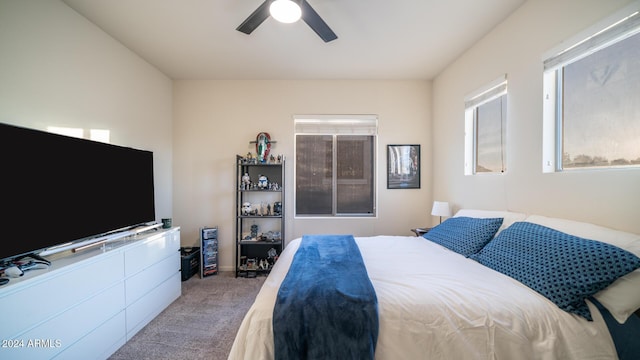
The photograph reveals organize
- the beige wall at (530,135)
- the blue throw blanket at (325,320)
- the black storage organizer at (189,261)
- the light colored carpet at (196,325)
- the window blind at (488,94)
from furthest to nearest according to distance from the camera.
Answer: the black storage organizer at (189,261) → the window blind at (488,94) → the light colored carpet at (196,325) → the beige wall at (530,135) → the blue throw blanket at (325,320)

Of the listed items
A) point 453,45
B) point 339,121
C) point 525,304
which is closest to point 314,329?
point 525,304

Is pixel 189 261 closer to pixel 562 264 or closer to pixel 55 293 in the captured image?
pixel 55 293

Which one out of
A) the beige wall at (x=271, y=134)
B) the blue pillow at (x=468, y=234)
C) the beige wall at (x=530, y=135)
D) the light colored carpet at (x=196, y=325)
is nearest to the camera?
the beige wall at (x=530, y=135)

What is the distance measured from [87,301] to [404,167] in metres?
3.56

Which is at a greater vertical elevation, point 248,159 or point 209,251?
point 248,159

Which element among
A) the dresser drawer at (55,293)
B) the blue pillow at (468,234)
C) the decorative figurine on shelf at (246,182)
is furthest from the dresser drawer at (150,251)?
the blue pillow at (468,234)

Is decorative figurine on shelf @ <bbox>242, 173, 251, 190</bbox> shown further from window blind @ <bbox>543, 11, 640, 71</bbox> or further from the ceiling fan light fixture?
window blind @ <bbox>543, 11, 640, 71</bbox>

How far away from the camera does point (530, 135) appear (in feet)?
5.99

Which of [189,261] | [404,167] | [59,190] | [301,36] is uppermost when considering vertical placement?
[301,36]

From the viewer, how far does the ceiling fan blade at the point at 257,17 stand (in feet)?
5.04

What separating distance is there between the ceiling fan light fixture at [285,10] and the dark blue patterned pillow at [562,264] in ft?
7.38

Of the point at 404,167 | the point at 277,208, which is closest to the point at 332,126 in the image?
the point at 404,167

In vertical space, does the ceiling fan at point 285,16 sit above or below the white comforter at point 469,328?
above

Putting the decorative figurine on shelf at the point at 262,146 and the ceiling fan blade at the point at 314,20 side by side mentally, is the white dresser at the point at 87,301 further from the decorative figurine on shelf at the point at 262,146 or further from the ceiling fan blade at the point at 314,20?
the ceiling fan blade at the point at 314,20
